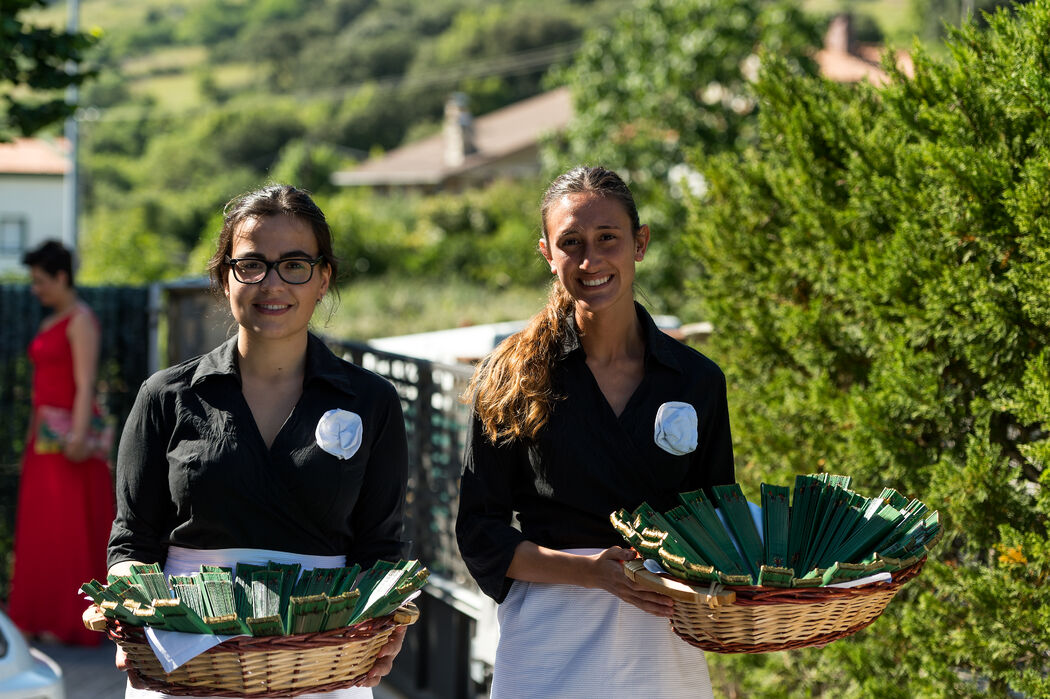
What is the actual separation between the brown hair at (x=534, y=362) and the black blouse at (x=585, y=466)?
0.04m

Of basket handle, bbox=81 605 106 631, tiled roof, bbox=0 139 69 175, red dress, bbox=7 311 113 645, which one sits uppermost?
tiled roof, bbox=0 139 69 175

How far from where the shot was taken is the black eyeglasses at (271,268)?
8.05 feet

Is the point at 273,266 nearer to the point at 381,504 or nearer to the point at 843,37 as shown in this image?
the point at 381,504

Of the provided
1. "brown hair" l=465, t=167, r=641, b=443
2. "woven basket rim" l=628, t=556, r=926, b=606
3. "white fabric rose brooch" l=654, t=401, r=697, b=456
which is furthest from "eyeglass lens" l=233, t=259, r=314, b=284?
"woven basket rim" l=628, t=556, r=926, b=606

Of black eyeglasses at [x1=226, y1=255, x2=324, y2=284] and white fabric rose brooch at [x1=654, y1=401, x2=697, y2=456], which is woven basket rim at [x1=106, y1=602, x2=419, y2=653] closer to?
white fabric rose brooch at [x1=654, y1=401, x2=697, y2=456]

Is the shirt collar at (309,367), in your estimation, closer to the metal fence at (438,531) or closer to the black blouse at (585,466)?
the black blouse at (585,466)

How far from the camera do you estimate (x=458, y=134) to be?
160 feet

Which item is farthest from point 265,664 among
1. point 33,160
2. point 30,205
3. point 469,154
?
point 30,205

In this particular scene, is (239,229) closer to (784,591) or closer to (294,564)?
(294,564)

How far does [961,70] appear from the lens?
10.4 ft

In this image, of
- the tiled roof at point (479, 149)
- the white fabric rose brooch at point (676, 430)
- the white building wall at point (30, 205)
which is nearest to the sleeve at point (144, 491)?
the white fabric rose brooch at point (676, 430)

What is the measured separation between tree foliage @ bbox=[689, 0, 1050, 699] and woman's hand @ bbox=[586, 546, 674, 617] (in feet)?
4.16

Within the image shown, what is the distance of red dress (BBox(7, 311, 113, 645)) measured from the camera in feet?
21.2

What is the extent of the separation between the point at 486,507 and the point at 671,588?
57 centimetres
